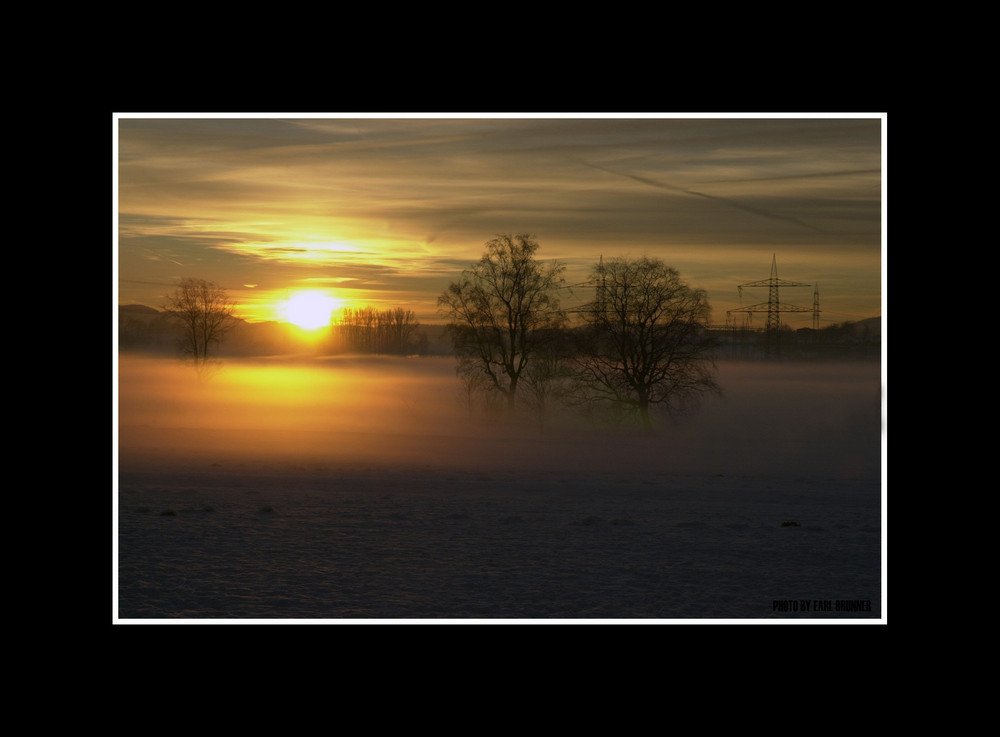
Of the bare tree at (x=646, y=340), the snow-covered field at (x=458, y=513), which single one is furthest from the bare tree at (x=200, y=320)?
the bare tree at (x=646, y=340)

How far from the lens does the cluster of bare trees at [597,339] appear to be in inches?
1396

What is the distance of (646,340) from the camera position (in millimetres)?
36844

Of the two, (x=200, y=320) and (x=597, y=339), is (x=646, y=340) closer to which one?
(x=597, y=339)

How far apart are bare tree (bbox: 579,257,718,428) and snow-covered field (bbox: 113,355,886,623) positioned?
4794 mm

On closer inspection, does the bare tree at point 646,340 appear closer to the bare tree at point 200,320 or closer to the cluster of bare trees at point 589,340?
the cluster of bare trees at point 589,340

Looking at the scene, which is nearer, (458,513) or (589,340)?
(458,513)

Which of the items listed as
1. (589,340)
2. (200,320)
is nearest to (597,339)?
(589,340)

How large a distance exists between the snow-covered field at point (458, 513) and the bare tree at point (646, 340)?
15.7ft

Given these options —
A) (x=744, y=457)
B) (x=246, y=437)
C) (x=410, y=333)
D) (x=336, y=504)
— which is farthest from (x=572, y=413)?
(x=336, y=504)

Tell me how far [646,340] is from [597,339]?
2180 millimetres

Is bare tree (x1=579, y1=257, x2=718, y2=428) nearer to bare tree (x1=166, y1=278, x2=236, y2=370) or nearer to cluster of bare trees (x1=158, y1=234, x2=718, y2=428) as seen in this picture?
cluster of bare trees (x1=158, y1=234, x2=718, y2=428)

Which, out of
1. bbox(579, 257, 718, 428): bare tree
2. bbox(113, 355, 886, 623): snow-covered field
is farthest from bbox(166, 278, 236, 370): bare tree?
bbox(579, 257, 718, 428): bare tree

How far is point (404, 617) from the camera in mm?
10203

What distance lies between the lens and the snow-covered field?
35.4 ft
